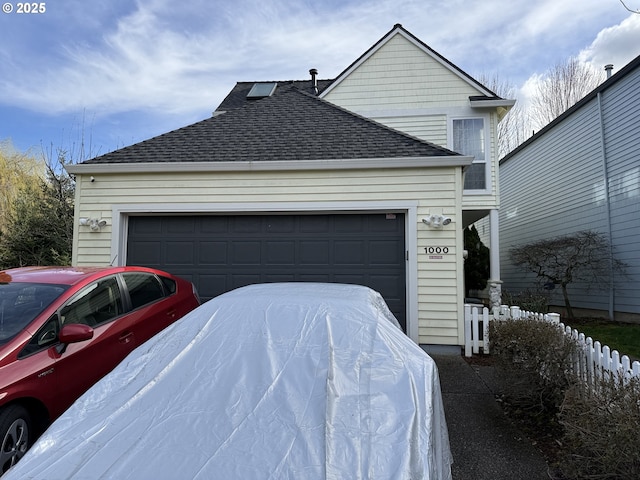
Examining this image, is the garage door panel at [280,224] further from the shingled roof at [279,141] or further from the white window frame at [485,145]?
the white window frame at [485,145]

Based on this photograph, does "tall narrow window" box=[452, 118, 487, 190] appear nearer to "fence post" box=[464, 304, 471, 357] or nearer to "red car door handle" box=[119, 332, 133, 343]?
"fence post" box=[464, 304, 471, 357]

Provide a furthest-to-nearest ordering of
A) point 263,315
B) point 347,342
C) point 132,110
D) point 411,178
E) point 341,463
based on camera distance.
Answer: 1. point 132,110
2. point 411,178
3. point 263,315
4. point 347,342
5. point 341,463

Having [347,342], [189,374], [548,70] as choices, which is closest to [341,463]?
[347,342]

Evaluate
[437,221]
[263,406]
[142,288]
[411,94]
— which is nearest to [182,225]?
[142,288]

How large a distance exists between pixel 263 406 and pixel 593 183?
41.0 ft

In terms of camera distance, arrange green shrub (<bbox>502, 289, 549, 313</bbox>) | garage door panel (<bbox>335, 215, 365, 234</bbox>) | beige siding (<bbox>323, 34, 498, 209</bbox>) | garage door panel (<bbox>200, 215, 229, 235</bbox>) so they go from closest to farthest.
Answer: garage door panel (<bbox>335, 215, 365, 234</bbox>), garage door panel (<bbox>200, 215, 229, 235</bbox>), green shrub (<bbox>502, 289, 549, 313</bbox>), beige siding (<bbox>323, 34, 498, 209</bbox>)

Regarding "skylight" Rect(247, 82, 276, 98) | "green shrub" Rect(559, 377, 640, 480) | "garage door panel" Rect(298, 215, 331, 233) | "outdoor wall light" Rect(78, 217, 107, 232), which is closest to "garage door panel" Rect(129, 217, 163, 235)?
"outdoor wall light" Rect(78, 217, 107, 232)

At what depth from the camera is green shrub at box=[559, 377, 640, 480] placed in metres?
2.23

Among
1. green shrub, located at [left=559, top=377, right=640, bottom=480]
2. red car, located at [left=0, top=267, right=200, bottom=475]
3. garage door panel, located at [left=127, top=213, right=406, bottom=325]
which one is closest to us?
green shrub, located at [left=559, top=377, right=640, bottom=480]

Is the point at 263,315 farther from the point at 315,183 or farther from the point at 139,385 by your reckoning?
the point at 315,183

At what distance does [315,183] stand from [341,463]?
5.61m

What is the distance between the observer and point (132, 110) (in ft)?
42.4

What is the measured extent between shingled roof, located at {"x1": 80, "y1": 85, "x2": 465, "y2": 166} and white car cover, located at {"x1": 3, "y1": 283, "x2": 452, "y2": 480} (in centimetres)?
473

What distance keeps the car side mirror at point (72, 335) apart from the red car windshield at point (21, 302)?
0.91ft
